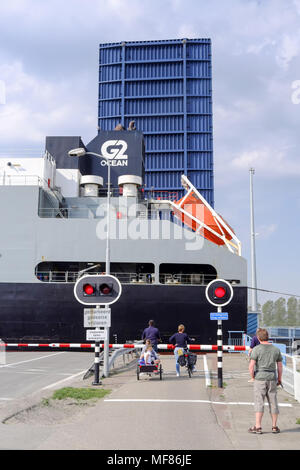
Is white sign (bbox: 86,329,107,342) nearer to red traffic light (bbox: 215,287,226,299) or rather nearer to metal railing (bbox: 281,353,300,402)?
red traffic light (bbox: 215,287,226,299)

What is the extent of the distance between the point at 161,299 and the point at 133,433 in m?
14.5

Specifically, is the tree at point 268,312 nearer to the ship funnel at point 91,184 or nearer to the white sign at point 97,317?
the ship funnel at point 91,184

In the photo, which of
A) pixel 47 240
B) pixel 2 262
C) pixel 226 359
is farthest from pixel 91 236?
pixel 226 359

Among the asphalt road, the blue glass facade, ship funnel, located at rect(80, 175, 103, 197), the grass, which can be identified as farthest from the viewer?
the blue glass facade

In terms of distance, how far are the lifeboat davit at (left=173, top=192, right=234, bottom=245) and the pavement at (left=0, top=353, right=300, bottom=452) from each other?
13701 mm

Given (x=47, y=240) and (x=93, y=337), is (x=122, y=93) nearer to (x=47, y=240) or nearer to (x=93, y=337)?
(x=47, y=240)

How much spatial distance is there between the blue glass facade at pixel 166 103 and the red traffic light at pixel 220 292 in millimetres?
33683

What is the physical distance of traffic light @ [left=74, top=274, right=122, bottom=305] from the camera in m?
11.3

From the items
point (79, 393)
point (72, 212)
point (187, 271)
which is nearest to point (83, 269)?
point (72, 212)

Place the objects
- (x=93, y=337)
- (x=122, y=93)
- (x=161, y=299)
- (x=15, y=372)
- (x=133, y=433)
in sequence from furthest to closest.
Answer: (x=122, y=93) < (x=161, y=299) < (x=15, y=372) < (x=93, y=337) < (x=133, y=433)

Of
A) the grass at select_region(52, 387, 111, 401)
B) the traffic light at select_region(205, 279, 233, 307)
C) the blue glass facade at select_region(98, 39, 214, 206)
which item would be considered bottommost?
the grass at select_region(52, 387, 111, 401)

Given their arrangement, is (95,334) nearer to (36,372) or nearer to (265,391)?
(36,372)

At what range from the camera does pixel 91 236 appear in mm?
21422

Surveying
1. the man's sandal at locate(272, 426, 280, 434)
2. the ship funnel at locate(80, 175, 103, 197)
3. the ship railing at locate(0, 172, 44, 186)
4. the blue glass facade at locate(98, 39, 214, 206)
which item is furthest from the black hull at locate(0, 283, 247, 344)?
the blue glass facade at locate(98, 39, 214, 206)
